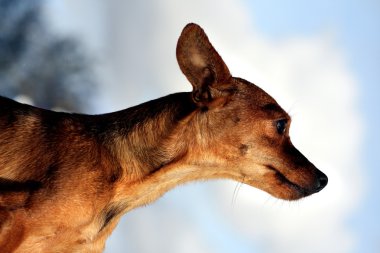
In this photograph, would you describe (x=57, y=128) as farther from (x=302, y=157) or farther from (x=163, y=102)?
(x=302, y=157)

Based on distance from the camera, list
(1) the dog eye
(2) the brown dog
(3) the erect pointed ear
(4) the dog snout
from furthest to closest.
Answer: (4) the dog snout → (1) the dog eye → (3) the erect pointed ear → (2) the brown dog

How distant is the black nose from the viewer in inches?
359

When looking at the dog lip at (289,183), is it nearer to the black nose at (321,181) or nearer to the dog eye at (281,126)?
the black nose at (321,181)

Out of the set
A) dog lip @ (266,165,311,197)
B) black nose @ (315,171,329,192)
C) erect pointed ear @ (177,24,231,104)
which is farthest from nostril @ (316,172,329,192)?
erect pointed ear @ (177,24,231,104)

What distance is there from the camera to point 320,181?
9.12 metres

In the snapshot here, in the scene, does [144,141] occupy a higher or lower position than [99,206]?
higher

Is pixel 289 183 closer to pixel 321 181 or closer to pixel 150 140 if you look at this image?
pixel 321 181

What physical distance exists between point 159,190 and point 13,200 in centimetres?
210

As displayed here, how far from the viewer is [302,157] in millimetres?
9070

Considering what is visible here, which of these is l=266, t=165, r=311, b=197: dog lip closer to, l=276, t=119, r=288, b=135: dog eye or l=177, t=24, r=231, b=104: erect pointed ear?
l=276, t=119, r=288, b=135: dog eye

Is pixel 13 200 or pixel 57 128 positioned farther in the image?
pixel 57 128

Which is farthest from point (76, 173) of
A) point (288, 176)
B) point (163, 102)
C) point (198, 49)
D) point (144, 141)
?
point (288, 176)

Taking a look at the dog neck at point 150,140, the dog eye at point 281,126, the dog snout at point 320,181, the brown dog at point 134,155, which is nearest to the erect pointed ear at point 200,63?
the brown dog at point 134,155

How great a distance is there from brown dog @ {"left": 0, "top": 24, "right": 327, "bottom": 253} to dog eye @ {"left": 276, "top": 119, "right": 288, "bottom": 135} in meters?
0.01
